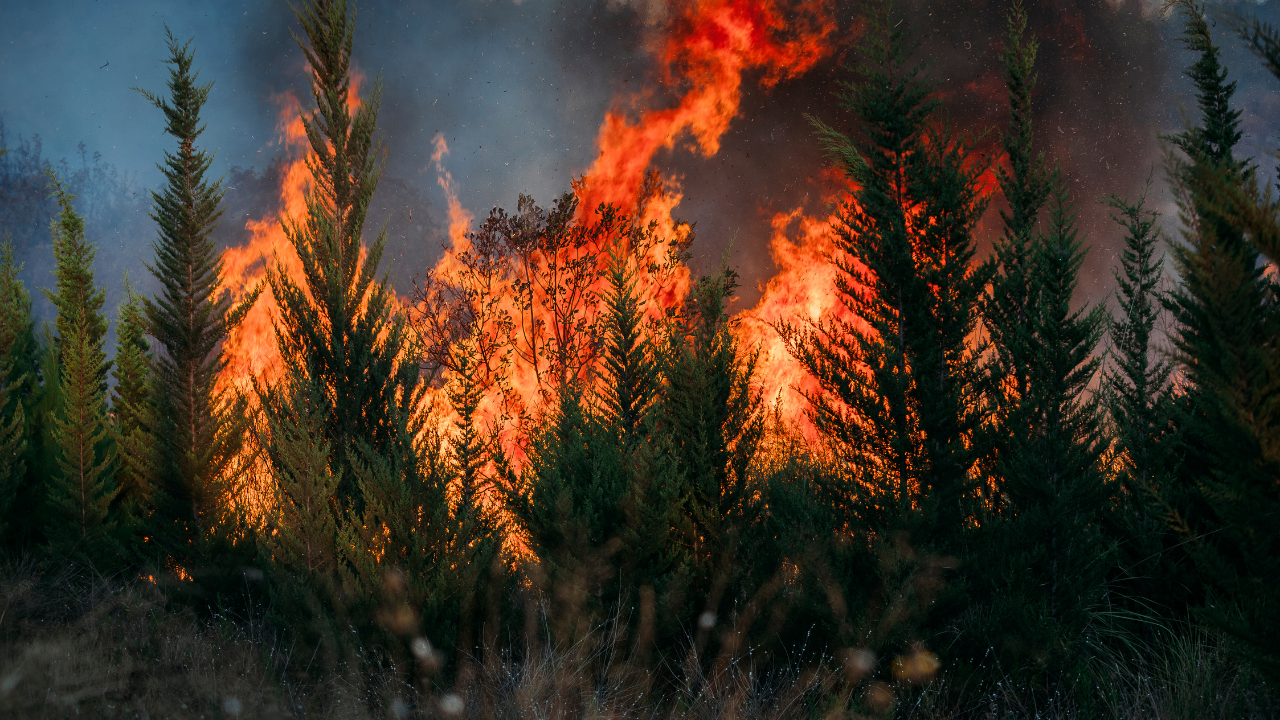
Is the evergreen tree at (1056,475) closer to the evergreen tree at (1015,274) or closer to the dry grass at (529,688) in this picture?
the evergreen tree at (1015,274)

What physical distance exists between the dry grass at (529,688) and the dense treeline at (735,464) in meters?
0.23

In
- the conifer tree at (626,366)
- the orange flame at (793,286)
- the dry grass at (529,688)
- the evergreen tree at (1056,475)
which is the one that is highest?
the orange flame at (793,286)

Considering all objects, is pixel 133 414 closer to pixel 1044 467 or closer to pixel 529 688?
pixel 529 688

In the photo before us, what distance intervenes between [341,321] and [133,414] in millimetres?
5772

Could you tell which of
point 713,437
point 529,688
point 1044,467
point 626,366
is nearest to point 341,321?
point 626,366

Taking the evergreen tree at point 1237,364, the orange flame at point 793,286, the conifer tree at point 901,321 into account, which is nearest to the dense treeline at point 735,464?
the conifer tree at point 901,321

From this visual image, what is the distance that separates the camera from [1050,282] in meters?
7.73

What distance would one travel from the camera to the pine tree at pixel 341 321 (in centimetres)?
810

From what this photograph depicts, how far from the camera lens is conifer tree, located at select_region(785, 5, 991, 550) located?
698cm

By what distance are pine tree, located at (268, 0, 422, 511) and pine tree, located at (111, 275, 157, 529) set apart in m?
2.93

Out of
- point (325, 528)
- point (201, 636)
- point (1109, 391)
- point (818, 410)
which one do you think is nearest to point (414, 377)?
point (325, 528)

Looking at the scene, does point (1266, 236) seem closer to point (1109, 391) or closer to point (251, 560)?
point (1109, 391)

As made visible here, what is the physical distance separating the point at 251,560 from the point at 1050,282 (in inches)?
421

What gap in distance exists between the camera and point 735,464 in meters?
8.41
